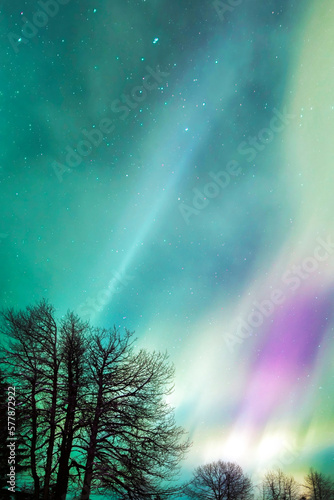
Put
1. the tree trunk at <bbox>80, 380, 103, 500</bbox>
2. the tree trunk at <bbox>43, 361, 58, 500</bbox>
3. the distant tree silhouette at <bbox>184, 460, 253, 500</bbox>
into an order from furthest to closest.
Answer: the distant tree silhouette at <bbox>184, 460, 253, 500</bbox> < the tree trunk at <bbox>43, 361, 58, 500</bbox> < the tree trunk at <bbox>80, 380, 103, 500</bbox>

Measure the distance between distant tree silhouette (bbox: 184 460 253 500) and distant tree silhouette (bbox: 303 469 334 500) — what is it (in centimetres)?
1770

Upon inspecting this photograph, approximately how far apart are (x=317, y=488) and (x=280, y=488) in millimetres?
6618

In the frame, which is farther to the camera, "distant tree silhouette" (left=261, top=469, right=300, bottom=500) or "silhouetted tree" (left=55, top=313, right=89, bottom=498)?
"distant tree silhouette" (left=261, top=469, right=300, bottom=500)

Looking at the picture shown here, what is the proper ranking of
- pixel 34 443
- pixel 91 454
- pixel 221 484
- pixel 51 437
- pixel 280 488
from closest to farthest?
1. pixel 91 454
2. pixel 51 437
3. pixel 34 443
4. pixel 221 484
5. pixel 280 488

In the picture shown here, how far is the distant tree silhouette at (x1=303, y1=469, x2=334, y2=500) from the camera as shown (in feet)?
160

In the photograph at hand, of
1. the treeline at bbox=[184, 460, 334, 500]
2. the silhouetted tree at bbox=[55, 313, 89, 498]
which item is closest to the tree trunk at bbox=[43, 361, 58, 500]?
the silhouetted tree at bbox=[55, 313, 89, 498]

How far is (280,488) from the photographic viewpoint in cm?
4972

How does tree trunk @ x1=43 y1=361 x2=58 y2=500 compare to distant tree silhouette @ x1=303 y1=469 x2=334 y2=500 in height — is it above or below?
above

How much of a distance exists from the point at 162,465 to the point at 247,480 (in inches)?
1636

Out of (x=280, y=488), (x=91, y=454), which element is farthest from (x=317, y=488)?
(x=91, y=454)

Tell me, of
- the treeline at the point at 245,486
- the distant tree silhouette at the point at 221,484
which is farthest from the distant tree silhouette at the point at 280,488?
the distant tree silhouette at the point at 221,484

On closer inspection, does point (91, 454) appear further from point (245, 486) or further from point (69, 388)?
point (245, 486)

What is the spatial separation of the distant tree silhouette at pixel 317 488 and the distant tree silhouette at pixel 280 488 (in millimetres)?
2145

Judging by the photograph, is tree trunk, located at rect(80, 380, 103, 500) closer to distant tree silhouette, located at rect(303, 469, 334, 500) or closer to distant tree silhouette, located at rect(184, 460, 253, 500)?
distant tree silhouette, located at rect(184, 460, 253, 500)
